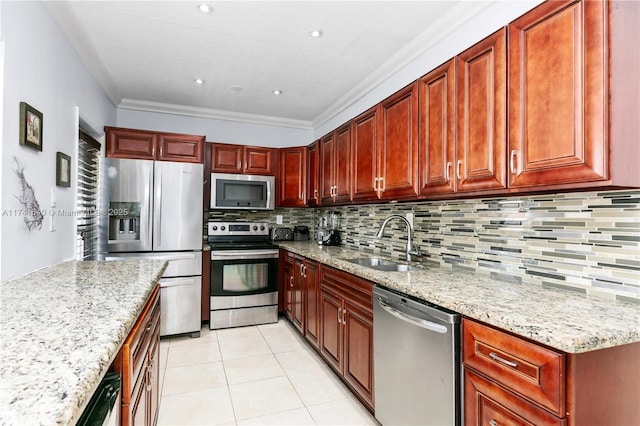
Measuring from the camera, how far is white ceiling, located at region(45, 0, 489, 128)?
2.16 m

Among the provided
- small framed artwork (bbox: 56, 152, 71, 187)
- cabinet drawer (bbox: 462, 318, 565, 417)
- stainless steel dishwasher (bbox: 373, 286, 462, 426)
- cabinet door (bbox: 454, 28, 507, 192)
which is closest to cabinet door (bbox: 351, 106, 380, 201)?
cabinet door (bbox: 454, 28, 507, 192)

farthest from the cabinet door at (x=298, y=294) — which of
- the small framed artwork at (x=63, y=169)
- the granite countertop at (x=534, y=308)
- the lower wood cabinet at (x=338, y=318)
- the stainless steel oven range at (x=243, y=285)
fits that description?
the small framed artwork at (x=63, y=169)

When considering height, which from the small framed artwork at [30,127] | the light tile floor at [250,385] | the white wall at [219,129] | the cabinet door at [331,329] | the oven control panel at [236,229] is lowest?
the light tile floor at [250,385]

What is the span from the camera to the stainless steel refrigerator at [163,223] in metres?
3.21

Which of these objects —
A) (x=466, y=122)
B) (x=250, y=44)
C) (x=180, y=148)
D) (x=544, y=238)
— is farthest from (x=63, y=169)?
(x=544, y=238)

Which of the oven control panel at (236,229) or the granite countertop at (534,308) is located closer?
the granite countertop at (534,308)

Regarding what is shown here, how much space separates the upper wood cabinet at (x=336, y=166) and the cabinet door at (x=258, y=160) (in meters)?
0.85

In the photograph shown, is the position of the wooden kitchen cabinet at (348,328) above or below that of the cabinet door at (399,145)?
below

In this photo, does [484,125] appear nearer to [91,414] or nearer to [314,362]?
[91,414]

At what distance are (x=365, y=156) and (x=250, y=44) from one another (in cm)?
122

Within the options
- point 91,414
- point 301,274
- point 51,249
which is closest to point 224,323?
point 301,274

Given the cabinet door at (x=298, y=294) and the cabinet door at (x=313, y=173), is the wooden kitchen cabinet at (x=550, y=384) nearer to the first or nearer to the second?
the cabinet door at (x=298, y=294)

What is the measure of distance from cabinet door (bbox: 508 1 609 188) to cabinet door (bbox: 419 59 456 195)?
36 cm

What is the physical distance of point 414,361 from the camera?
1.60 m
